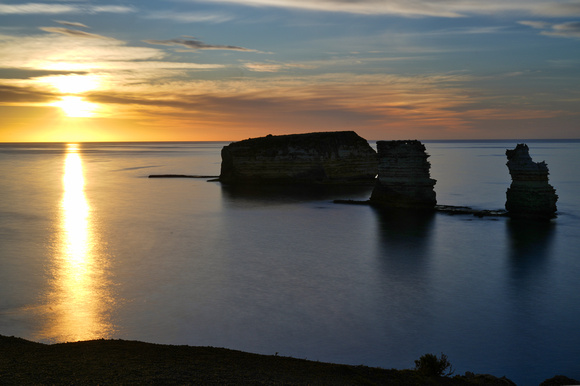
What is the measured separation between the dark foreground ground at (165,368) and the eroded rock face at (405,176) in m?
30.9

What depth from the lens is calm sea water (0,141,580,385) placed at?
1479 cm

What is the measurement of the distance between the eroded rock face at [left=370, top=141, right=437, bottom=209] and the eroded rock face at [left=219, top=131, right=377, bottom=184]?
68.4 feet

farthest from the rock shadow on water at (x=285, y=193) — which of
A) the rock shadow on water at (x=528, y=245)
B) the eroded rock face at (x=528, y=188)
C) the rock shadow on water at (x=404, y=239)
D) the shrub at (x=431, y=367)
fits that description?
the shrub at (x=431, y=367)

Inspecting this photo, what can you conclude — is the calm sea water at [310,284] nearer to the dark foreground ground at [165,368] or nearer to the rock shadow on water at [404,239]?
the rock shadow on water at [404,239]

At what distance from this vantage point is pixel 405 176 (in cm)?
4269

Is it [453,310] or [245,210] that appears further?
[245,210]

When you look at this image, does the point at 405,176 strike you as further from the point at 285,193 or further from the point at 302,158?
the point at 302,158

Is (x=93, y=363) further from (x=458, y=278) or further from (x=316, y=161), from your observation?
(x=316, y=161)

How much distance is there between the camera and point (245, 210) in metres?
46.2

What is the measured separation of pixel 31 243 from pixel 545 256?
28845mm

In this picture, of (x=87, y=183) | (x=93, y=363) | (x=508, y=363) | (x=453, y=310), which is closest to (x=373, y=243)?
(x=453, y=310)

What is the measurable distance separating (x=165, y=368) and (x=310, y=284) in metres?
11.5

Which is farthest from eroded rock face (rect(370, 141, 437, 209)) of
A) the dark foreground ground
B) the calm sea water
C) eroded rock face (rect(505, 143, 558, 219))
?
the dark foreground ground

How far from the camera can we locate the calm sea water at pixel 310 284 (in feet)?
48.5
